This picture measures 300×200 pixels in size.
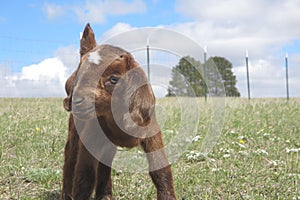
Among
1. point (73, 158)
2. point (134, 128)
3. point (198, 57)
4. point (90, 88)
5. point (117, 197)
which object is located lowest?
point (117, 197)

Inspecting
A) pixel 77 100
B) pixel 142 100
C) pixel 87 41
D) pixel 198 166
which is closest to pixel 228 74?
pixel 198 166

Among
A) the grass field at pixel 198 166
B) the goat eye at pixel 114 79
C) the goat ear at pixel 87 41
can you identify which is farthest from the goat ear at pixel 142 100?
the grass field at pixel 198 166

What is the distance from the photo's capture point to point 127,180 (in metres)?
4.48

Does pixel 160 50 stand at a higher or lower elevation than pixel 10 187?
higher

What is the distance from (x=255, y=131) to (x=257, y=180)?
2723mm

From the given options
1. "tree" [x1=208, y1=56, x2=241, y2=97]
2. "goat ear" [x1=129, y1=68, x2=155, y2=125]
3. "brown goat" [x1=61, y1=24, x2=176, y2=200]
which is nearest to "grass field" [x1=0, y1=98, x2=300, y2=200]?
"brown goat" [x1=61, y1=24, x2=176, y2=200]

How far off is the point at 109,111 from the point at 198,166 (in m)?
2.46

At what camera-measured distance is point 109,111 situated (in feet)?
9.15

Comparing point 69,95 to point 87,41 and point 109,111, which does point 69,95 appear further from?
point 87,41

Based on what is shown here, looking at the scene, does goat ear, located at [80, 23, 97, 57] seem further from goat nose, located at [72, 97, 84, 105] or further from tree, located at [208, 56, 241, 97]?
tree, located at [208, 56, 241, 97]

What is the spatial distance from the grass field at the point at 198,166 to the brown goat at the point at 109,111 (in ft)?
2.84

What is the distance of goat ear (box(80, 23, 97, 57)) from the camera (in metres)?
3.22

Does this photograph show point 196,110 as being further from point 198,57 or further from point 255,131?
point 255,131

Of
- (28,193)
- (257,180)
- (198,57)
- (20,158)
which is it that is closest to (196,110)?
(198,57)
